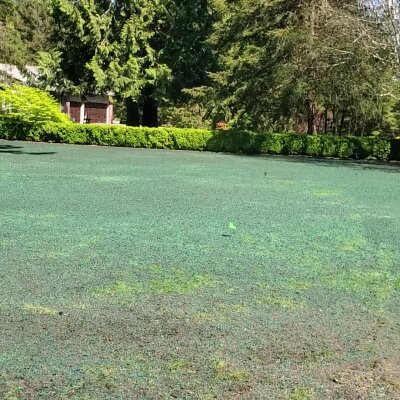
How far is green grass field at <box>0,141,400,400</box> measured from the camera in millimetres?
2809

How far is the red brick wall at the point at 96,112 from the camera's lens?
38469 millimetres

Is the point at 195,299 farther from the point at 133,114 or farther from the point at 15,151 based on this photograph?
the point at 133,114

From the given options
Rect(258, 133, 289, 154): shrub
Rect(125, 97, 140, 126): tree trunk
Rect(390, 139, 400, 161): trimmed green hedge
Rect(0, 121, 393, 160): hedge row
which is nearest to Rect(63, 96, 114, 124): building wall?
Rect(125, 97, 140, 126): tree trunk

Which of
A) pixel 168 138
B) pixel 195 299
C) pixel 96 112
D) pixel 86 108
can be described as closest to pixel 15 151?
pixel 168 138

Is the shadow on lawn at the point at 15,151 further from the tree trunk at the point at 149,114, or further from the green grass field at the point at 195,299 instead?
the tree trunk at the point at 149,114

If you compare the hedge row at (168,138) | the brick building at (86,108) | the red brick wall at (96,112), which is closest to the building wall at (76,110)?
the brick building at (86,108)

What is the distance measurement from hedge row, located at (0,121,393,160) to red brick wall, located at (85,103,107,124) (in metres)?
14.1

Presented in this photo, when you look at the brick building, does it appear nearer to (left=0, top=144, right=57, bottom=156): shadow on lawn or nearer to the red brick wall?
the red brick wall

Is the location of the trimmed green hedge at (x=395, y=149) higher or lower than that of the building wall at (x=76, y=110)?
lower

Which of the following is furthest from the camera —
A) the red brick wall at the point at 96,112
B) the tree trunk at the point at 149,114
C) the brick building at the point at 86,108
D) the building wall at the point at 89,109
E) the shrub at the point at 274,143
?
the red brick wall at the point at 96,112

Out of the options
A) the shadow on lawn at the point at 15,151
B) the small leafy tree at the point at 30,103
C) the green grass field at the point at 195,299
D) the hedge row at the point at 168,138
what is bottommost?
the green grass field at the point at 195,299

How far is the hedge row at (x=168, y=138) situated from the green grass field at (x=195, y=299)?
14.8m

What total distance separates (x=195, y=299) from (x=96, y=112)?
120ft

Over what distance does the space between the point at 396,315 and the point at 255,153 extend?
67.1 feet
